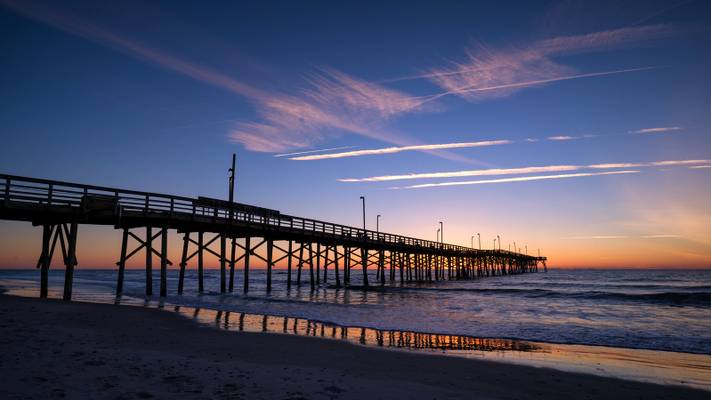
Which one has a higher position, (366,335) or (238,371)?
(238,371)

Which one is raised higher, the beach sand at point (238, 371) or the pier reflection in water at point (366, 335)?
the beach sand at point (238, 371)

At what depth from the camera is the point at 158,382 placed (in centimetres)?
543

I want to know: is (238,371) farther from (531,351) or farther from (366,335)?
(531,351)

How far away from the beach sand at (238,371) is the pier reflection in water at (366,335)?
4.20ft

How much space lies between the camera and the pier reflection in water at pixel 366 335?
10586 mm

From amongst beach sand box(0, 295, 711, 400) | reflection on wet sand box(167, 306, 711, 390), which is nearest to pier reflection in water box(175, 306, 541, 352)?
reflection on wet sand box(167, 306, 711, 390)

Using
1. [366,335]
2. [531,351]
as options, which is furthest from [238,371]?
[531,351]

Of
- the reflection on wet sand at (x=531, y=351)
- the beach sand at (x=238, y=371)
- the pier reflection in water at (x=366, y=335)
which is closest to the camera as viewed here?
the beach sand at (x=238, y=371)

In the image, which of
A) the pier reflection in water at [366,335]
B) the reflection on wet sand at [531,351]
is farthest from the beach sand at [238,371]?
the pier reflection in water at [366,335]

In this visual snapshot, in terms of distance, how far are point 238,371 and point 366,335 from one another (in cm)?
617

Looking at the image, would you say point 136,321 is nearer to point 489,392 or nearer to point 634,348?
point 489,392

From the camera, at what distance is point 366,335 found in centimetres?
1201

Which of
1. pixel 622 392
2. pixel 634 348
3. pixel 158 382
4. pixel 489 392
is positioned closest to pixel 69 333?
pixel 158 382

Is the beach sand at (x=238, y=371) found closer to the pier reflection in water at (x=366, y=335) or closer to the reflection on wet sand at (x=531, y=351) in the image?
the reflection on wet sand at (x=531, y=351)
